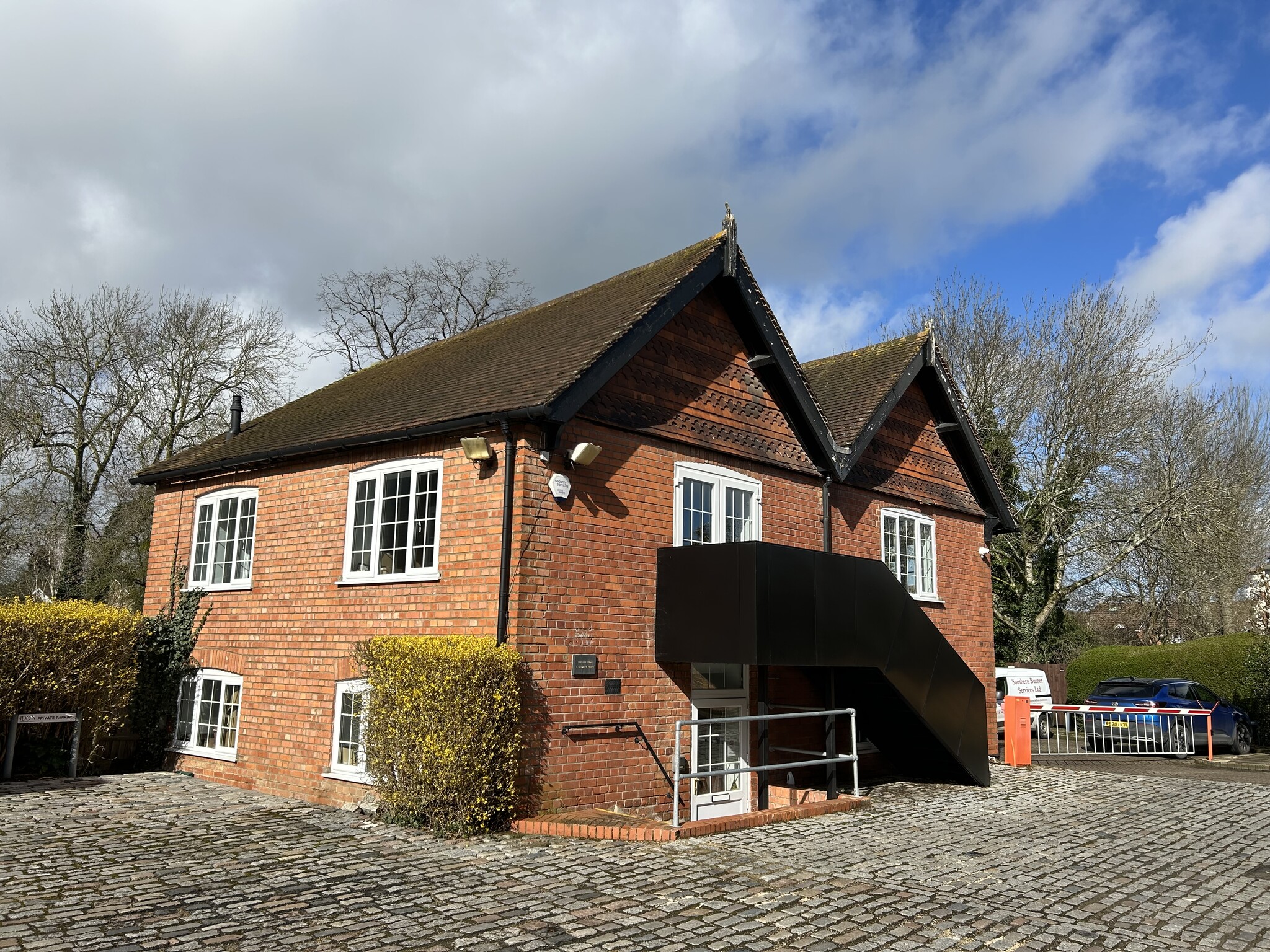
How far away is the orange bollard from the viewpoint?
53.0ft

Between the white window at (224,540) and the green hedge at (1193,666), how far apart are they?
2200 centimetres

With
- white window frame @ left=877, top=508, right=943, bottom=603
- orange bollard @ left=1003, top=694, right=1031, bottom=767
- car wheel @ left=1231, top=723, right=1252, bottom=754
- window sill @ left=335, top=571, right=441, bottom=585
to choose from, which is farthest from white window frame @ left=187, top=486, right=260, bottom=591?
car wheel @ left=1231, top=723, right=1252, bottom=754

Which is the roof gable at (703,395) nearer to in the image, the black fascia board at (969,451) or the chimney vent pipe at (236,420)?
the black fascia board at (969,451)

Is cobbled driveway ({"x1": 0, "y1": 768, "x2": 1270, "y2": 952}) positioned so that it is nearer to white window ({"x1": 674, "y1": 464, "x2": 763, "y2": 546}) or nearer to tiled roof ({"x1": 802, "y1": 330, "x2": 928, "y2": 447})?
white window ({"x1": 674, "y1": 464, "x2": 763, "y2": 546})

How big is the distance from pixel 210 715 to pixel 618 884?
29.3ft

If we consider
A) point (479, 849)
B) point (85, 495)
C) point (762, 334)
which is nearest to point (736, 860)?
point (479, 849)

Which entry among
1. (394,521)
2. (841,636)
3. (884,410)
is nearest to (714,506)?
(841,636)

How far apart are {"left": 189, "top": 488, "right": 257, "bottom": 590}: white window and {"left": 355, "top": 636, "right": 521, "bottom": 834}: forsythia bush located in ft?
16.9

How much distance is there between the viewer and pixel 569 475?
10.3 meters

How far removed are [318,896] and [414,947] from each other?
4.78 feet

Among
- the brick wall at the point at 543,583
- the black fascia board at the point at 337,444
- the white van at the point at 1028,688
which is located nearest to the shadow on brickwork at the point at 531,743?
the brick wall at the point at 543,583

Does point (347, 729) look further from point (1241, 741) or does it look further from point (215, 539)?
point (1241, 741)

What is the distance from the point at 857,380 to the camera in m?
16.6

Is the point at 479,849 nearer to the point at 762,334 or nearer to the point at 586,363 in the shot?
the point at 586,363
